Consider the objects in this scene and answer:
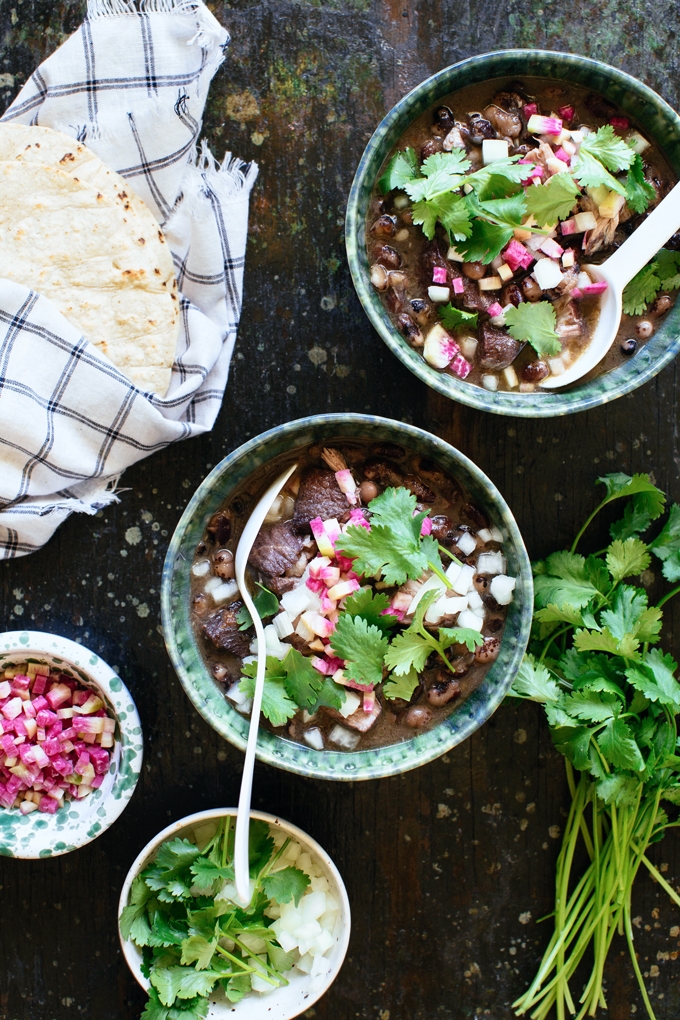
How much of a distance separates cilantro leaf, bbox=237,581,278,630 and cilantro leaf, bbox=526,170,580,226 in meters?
1.14

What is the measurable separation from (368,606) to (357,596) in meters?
0.04

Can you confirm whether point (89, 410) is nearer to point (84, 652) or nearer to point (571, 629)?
point (84, 652)

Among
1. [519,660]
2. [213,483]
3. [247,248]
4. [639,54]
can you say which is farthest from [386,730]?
[639,54]

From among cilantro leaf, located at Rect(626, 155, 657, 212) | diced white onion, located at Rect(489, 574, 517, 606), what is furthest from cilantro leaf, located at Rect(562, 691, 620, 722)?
cilantro leaf, located at Rect(626, 155, 657, 212)

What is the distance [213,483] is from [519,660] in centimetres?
88

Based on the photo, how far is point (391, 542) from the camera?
5.89 ft

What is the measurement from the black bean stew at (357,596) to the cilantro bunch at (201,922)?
399 mm

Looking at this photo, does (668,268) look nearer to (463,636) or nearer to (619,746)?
(463,636)

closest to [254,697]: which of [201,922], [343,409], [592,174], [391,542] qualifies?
[391,542]

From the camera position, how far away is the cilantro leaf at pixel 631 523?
2.14 metres

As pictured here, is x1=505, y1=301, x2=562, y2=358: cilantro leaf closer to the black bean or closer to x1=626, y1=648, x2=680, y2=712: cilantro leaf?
the black bean

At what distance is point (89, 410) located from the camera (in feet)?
6.75

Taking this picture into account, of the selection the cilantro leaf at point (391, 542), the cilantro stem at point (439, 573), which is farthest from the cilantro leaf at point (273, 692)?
the cilantro stem at point (439, 573)

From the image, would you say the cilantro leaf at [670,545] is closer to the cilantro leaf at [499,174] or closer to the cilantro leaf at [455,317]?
the cilantro leaf at [455,317]
